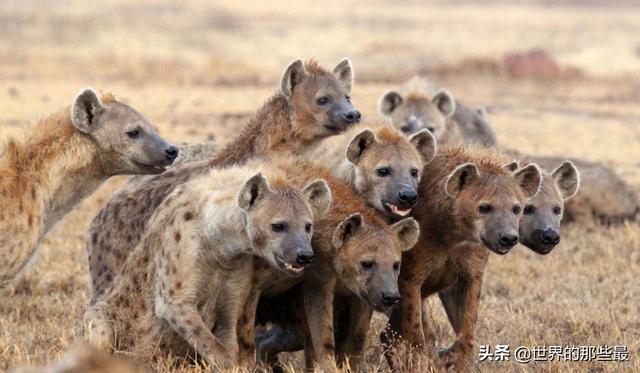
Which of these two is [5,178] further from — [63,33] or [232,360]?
[63,33]

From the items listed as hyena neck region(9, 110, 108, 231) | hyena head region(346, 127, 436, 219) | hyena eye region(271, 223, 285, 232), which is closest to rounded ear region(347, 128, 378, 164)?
hyena head region(346, 127, 436, 219)

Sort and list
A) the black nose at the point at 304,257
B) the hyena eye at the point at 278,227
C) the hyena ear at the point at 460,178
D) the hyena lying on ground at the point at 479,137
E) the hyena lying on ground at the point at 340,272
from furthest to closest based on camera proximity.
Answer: the hyena lying on ground at the point at 479,137 < the hyena ear at the point at 460,178 < the hyena lying on ground at the point at 340,272 < the hyena eye at the point at 278,227 < the black nose at the point at 304,257

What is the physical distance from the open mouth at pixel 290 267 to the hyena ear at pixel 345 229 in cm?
31

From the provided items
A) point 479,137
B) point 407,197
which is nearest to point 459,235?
point 407,197

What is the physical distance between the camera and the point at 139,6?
37.4 metres

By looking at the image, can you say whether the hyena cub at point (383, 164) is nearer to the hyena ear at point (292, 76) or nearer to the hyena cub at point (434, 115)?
the hyena ear at point (292, 76)

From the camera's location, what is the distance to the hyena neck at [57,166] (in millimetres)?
6328

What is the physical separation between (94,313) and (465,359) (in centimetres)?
188

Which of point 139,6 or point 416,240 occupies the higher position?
point 416,240

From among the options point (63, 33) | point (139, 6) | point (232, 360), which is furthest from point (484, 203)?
point (139, 6)

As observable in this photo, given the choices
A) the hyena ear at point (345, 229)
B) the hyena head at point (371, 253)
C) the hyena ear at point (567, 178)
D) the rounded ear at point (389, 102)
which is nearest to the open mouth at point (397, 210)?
the hyena head at point (371, 253)

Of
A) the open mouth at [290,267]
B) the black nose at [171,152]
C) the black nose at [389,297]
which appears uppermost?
the black nose at [171,152]

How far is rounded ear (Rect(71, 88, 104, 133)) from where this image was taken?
644 centimetres

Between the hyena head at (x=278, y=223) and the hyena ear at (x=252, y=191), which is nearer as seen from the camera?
the hyena head at (x=278, y=223)
